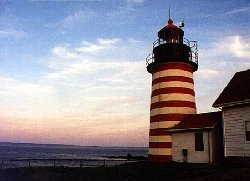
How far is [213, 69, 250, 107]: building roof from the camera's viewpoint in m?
17.4

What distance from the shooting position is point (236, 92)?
1841cm

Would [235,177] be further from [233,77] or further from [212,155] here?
[233,77]

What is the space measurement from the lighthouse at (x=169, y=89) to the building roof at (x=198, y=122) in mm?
881

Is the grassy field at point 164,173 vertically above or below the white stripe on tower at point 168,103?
below

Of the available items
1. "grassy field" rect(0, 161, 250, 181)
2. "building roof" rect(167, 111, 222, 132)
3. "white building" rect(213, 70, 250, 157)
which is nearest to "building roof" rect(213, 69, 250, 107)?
"white building" rect(213, 70, 250, 157)

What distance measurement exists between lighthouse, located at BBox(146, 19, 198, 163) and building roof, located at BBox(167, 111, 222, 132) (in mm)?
881

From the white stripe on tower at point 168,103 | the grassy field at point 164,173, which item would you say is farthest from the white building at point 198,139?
the grassy field at point 164,173

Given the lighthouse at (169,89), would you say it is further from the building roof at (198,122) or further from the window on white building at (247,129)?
the window on white building at (247,129)

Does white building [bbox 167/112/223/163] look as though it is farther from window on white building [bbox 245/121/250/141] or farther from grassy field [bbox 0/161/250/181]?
window on white building [bbox 245/121/250/141]

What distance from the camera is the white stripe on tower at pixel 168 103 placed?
23531 mm

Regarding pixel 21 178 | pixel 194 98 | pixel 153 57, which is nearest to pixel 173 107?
pixel 194 98

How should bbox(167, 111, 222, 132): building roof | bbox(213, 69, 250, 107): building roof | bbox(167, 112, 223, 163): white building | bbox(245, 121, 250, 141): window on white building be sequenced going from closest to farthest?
bbox(245, 121, 250, 141): window on white building < bbox(213, 69, 250, 107): building roof < bbox(167, 112, 223, 163): white building < bbox(167, 111, 222, 132): building roof

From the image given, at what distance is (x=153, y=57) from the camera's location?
25.5m

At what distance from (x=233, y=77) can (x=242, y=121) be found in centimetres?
478
